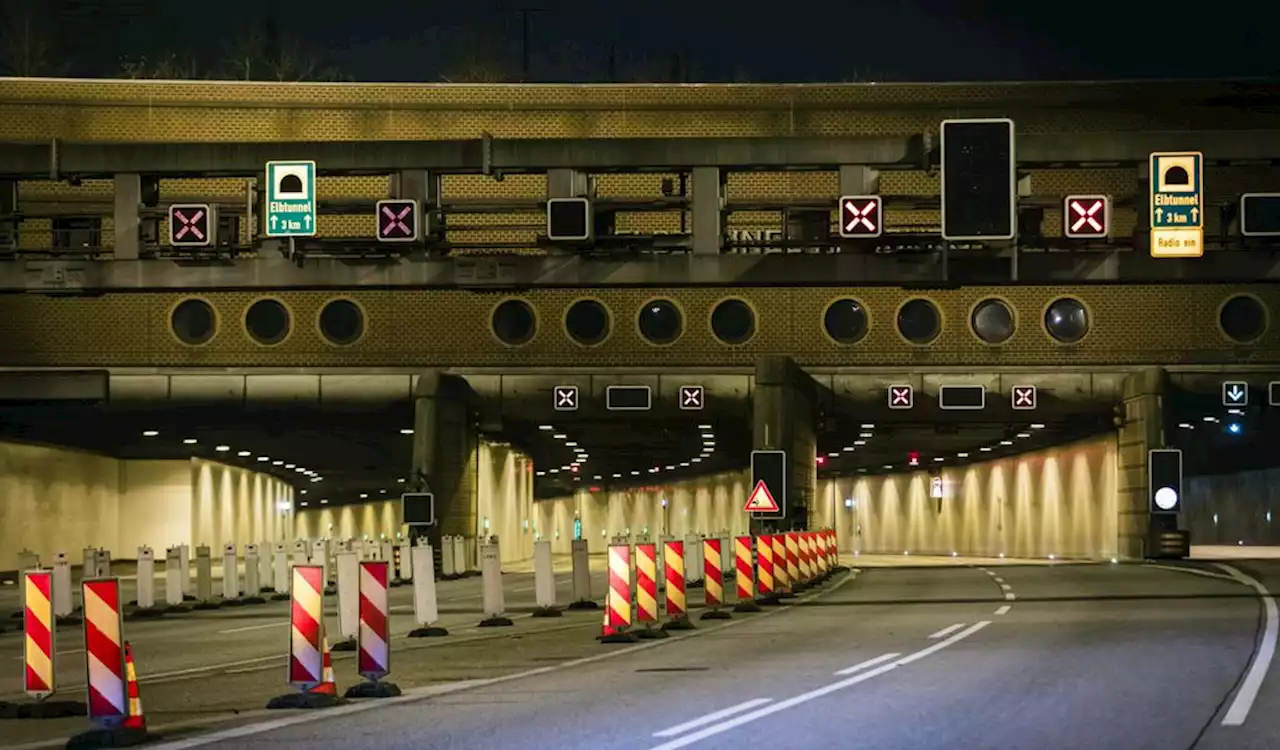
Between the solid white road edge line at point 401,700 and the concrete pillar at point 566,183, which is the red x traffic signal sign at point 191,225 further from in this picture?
the solid white road edge line at point 401,700

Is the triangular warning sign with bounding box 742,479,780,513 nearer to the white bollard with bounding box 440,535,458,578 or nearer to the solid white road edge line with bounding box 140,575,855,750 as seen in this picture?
the white bollard with bounding box 440,535,458,578

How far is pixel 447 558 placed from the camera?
5350 cm

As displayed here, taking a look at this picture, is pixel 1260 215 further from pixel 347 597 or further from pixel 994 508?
pixel 994 508

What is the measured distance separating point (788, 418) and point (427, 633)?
2704cm

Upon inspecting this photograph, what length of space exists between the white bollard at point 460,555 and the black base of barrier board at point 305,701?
38.4 metres

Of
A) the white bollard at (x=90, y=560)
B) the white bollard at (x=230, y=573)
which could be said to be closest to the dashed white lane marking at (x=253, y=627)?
the white bollard at (x=230, y=573)

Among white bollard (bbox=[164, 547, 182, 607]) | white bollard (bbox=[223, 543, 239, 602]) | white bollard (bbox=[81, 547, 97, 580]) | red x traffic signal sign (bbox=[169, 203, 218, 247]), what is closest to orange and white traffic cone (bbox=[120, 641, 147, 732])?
red x traffic signal sign (bbox=[169, 203, 218, 247])

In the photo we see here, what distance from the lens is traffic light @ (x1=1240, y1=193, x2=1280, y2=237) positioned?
3045cm

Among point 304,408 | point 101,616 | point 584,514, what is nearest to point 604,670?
point 101,616

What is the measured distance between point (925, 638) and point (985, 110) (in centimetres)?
3684

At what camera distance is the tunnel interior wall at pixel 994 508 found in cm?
6772

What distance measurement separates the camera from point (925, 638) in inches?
882

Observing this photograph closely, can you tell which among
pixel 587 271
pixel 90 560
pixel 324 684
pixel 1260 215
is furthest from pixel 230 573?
pixel 324 684

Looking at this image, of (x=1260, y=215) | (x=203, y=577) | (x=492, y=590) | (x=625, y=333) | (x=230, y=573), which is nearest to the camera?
(x=492, y=590)
